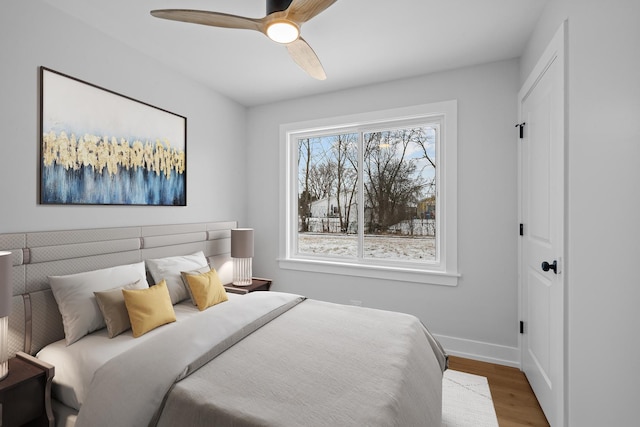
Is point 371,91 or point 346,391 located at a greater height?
point 371,91

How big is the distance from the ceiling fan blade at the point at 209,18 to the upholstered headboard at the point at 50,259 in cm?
155

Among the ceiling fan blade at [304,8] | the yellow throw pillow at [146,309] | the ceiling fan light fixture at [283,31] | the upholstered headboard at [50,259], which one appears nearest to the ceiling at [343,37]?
the ceiling fan light fixture at [283,31]

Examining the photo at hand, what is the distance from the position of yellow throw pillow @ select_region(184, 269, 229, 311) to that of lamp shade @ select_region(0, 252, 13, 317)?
105 cm

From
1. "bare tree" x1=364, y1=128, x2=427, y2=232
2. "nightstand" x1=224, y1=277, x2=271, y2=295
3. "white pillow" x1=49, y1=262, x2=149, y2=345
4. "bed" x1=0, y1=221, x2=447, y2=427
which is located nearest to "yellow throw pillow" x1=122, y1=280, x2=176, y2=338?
"bed" x1=0, y1=221, x2=447, y2=427

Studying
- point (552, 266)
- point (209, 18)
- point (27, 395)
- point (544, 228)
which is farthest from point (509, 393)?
point (209, 18)

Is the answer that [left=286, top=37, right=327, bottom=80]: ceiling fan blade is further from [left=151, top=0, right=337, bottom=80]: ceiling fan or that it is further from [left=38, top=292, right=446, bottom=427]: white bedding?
[left=38, top=292, right=446, bottom=427]: white bedding

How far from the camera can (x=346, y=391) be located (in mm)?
1241

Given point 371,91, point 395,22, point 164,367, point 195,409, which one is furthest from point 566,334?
point 371,91

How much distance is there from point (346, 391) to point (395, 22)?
2353 millimetres

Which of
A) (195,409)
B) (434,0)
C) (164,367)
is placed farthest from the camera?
(434,0)

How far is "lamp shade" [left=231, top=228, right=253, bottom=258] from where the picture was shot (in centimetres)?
320

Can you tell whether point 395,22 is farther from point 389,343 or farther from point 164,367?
point 164,367

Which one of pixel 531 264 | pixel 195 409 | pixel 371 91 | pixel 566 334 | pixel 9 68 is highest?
pixel 371 91

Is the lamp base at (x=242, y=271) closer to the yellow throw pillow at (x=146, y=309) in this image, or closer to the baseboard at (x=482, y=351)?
the yellow throw pillow at (x=146, y=309)
